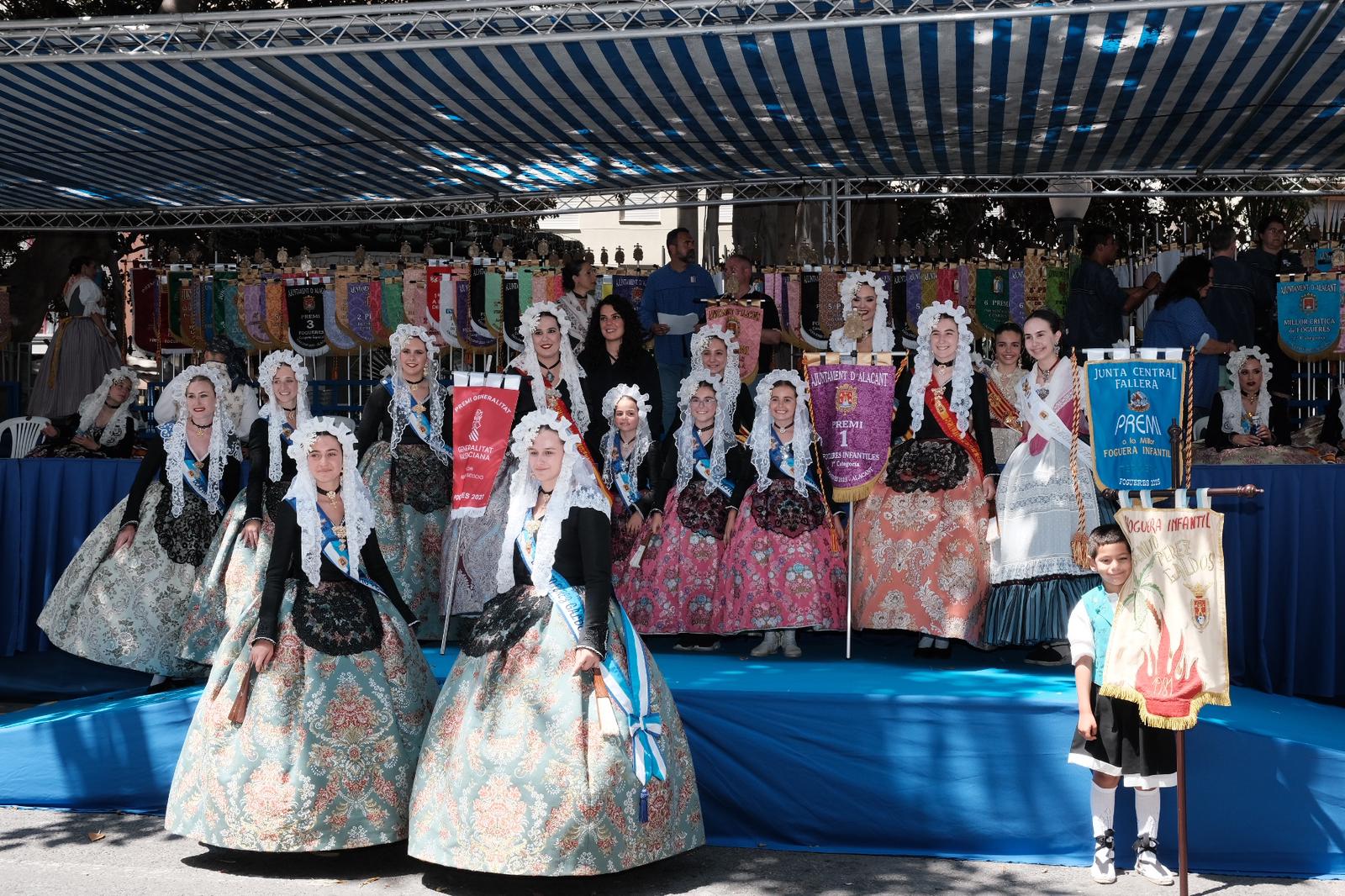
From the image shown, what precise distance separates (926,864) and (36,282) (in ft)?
37.0

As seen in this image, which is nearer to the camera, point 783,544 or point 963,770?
point 963,770

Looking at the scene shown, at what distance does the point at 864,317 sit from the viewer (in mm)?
6980

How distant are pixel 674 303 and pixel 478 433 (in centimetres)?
294

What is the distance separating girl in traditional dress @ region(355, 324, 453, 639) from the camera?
22.7 ft

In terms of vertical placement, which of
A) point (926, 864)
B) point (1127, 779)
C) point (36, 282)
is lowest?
point (926, 864)

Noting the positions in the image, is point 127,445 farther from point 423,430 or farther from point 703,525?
point 703,525

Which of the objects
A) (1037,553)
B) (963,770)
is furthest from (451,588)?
(1037,553)

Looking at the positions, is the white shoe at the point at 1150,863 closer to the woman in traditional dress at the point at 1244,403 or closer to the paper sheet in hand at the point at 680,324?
the woman in traditional dress at the point at 1244,403

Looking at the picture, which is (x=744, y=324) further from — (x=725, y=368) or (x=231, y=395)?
(x=231, y=395)

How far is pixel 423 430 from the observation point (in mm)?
7035

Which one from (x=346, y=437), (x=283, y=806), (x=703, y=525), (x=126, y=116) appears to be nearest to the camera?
(x=283, y=806)

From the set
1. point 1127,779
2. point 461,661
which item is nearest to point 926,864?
point 1127,779

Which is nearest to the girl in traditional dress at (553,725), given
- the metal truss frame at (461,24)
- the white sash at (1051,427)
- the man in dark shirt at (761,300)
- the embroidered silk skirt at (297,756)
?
the embroidered silk skirt at (297,756)

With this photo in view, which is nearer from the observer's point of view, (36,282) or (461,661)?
(461,661)
